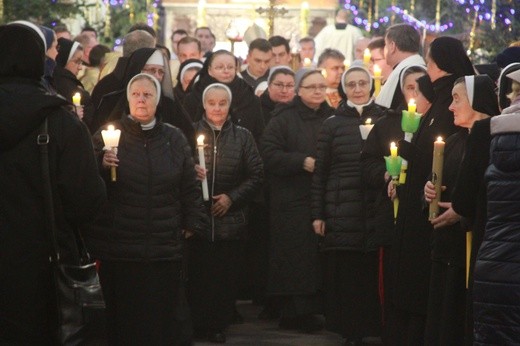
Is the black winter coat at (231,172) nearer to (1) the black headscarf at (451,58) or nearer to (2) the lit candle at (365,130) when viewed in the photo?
(2) the lit candle at (365,130)

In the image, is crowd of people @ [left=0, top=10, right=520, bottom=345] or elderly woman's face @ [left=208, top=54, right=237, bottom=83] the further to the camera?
elderly woman's face @ [left=208, top=54, right=237, bottom=83]

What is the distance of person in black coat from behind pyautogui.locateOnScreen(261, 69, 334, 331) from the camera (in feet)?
48.7

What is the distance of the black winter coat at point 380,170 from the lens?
12.8 meters

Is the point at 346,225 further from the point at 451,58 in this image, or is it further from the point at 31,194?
the point at 31,194

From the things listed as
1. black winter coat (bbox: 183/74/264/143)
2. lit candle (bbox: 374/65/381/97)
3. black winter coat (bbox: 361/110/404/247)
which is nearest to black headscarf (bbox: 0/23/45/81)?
black winter coat (bbox: 361/110/404/247)

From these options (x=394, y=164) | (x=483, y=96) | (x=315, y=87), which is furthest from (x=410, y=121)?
(x=315, y=87)

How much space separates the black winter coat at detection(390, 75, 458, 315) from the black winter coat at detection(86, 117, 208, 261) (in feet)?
5.28

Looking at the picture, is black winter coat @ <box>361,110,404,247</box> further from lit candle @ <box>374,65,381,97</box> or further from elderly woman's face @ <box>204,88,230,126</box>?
lit candle @ <box>374,65,381,97</box>

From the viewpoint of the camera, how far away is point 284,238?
1507 centimetres

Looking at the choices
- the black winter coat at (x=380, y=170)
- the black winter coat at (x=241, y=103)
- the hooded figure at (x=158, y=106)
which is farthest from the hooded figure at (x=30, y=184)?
the black winter coat at (x=241, y=103)

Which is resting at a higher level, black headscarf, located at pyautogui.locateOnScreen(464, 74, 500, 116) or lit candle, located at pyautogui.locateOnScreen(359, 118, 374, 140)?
black headscarf, located at pyautogui.locateOnScreen(464, 74, 500, 116)

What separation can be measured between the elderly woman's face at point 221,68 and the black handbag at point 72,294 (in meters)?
7.17

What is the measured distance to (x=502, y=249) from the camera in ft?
28.9

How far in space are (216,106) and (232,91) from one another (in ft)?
5.16
